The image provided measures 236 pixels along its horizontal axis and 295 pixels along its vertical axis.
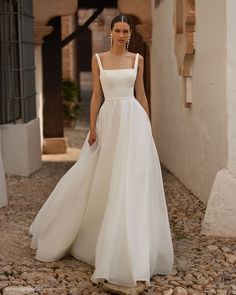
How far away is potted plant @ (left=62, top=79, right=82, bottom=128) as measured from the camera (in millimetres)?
15055

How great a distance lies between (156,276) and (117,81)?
1258mm

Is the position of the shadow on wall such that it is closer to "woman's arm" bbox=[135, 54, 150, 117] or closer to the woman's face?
"woman's arm" bbox=[135, 54, 150, 117]

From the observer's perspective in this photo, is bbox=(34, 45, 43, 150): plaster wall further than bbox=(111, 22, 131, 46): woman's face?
Yes

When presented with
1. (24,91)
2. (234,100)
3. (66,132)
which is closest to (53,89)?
(24,91)

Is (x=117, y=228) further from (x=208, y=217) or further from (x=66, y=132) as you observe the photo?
(x=66, y=132)

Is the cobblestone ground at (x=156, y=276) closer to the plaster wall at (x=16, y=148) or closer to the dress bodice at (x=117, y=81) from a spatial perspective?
the dress bodice at (x=117, y=81)

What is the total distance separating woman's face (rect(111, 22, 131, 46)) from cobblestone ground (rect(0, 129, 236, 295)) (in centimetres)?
148

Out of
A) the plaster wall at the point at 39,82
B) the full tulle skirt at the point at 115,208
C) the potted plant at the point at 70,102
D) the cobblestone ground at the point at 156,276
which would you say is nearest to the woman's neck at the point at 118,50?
the full tulle skirt at the point at 115,208

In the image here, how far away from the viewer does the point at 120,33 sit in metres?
3.58

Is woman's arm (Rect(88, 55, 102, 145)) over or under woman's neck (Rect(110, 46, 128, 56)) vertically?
under

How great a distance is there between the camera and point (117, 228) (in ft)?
11.1

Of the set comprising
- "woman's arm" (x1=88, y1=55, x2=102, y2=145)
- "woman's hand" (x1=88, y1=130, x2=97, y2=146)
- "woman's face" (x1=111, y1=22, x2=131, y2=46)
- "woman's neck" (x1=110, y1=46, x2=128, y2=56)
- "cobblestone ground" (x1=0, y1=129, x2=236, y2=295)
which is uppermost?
"woman's face" (x1=111, y1=22, x2=131, y2=46)

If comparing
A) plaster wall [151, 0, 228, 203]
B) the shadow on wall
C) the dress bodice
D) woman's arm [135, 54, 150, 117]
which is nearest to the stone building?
plaster wall [151, 0, 228, 203]

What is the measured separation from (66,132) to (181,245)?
1049 cm
